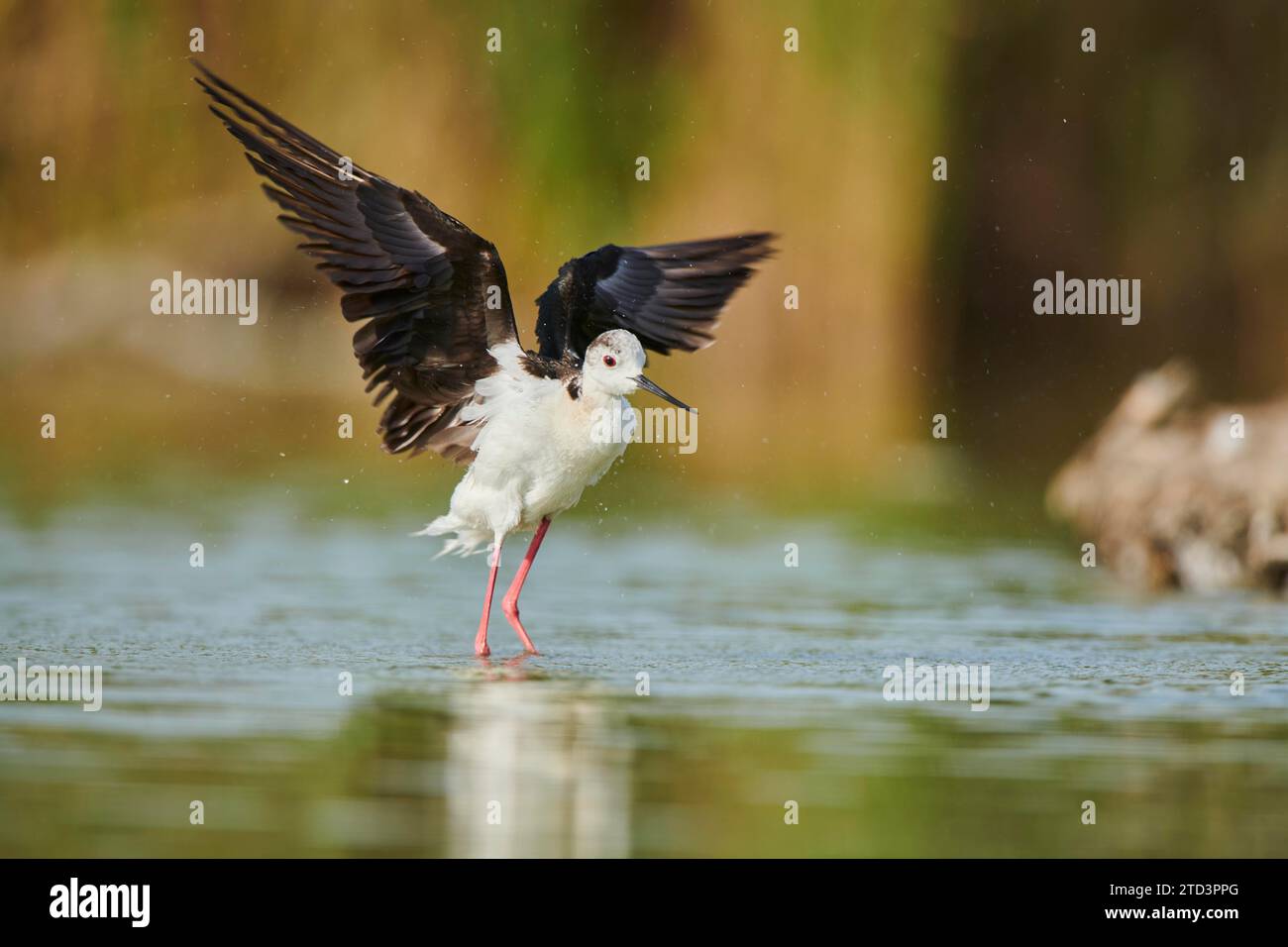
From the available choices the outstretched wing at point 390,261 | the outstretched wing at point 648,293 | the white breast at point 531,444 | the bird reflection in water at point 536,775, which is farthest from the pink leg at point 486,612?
the bird reflection in water at point 536,775

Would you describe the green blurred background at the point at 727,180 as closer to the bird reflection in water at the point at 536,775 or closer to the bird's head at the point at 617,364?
the bird's head at the point at 617,364

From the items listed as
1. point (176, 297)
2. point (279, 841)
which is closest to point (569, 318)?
point (279, 841)

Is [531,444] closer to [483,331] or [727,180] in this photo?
[483,331]

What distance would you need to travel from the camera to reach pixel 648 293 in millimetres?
12461

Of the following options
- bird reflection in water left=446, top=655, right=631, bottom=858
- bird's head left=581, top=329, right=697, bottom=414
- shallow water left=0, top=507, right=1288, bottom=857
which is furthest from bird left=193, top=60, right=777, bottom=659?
bird reflection in water left=446, top=655, right=631, bottom=858

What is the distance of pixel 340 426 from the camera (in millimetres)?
23422

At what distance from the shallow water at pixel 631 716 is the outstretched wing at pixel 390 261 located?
149cm

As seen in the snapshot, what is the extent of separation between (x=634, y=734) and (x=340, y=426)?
51.3ft

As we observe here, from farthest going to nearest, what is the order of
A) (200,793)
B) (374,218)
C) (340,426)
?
1. (340,426)
2. (374,218)
3. (200,793)

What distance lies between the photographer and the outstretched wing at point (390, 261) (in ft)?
33.8

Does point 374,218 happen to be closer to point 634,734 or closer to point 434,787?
point 634,734

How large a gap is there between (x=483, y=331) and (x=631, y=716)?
3.02m

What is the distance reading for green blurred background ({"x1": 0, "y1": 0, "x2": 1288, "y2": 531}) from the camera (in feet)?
89.7

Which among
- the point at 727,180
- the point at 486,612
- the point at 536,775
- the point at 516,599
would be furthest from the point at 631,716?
the point at 727,180
